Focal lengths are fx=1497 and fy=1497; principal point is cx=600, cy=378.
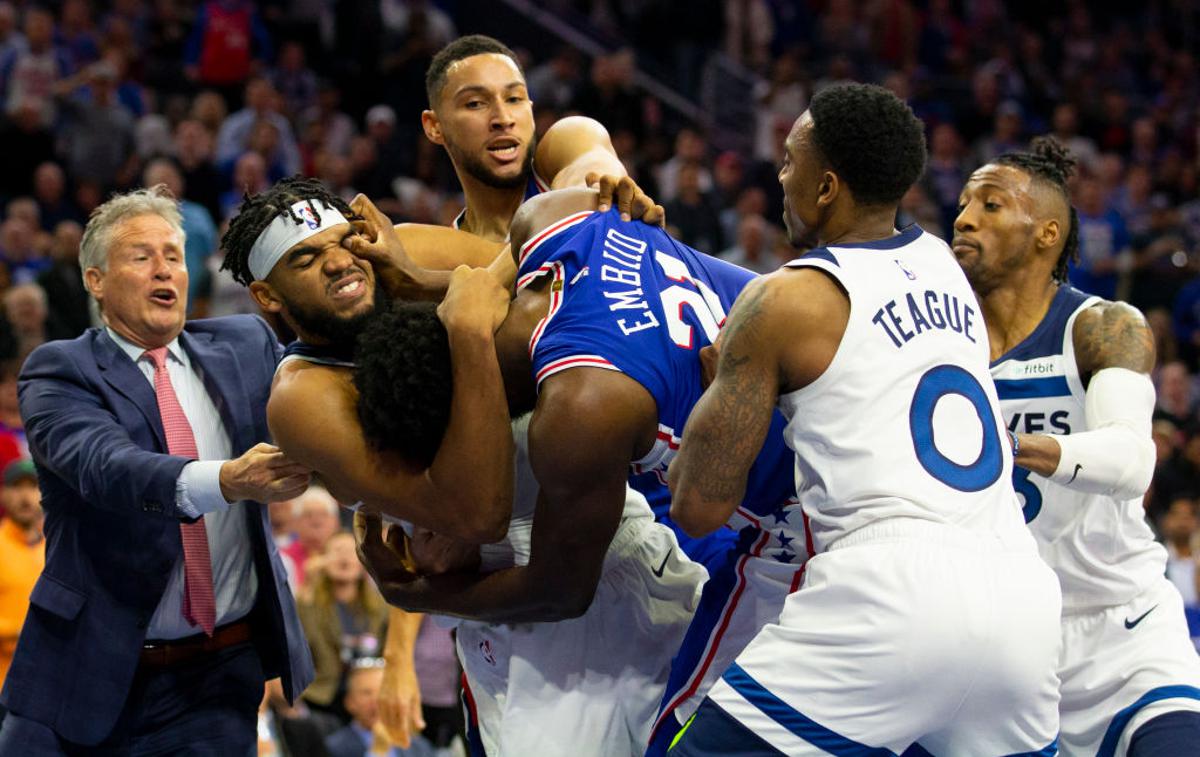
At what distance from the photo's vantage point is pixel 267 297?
4.27 meters

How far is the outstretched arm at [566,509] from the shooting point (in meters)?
3.42

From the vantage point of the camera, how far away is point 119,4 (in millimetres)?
12602

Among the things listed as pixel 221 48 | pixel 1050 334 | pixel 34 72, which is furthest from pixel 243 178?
pixel 1050 334

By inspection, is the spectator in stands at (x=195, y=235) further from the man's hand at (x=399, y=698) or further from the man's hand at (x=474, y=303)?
the man's hand at (x=474, y=303)

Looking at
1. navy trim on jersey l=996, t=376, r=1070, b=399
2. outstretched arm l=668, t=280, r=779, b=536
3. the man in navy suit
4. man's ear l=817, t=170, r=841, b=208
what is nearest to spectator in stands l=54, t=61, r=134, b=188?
the man in navy suit

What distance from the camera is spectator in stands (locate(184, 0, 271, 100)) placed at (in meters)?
12.3

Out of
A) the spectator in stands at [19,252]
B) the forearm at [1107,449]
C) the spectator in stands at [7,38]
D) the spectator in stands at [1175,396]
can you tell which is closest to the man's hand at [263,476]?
the forearm at [1107,449]

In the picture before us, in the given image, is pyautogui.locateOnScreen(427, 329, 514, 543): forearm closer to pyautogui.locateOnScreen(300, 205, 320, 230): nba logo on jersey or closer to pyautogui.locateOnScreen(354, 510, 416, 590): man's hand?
pyautogui.locateOnScreen(354, 510, 416, 590): man's hand

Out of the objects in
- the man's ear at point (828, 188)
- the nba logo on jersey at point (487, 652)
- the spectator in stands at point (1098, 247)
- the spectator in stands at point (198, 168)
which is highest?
the man's ear at point (828, 188)

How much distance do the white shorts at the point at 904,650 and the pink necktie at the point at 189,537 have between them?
67.8 inches

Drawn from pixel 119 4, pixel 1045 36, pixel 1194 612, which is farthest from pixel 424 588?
pixel 1045 36

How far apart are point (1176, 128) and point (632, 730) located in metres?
12.6

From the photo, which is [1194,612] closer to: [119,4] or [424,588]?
[424,588]

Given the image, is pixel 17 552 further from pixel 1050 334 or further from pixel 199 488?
pixel 1050 334
